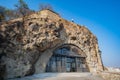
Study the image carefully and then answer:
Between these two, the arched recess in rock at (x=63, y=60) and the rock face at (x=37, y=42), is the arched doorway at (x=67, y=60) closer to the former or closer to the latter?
the arched recess in rock at (x=63, y=60)

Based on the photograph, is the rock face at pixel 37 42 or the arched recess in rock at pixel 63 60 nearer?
the rock face at pixel 37 42

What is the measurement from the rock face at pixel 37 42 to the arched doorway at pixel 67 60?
0.56m

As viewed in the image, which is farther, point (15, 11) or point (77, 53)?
point (15, 11)

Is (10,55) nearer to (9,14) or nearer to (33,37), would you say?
(33,37)

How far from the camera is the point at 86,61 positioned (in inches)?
959

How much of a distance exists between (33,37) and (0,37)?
354cm

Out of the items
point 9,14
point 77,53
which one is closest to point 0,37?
point 77,53

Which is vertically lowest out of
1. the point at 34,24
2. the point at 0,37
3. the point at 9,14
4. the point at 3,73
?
the point at 3,73

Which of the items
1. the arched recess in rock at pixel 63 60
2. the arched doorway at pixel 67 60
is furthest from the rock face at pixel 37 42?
the arched doorway at pixel 67 60

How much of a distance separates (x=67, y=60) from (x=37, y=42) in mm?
5174

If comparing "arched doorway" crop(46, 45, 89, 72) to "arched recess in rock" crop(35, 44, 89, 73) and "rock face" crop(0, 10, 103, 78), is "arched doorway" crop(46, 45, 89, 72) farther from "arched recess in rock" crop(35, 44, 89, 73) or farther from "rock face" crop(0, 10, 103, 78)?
"rock face" crop(0, 10, 103, 78)

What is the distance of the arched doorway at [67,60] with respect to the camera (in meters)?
22.3

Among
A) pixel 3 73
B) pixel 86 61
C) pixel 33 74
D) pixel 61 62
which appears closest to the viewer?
pixel 3 73

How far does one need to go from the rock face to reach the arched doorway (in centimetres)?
56
